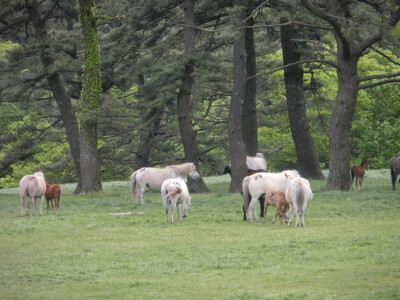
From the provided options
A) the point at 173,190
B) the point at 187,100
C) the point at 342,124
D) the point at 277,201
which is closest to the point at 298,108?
the point at 187,100

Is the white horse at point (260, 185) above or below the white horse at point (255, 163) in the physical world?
below

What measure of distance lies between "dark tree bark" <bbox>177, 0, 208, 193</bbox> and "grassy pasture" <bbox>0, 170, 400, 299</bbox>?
10.0 m

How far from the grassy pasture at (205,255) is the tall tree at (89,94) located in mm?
9521

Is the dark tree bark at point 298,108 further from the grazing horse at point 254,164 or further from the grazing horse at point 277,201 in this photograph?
the grazing horse at point 277,201

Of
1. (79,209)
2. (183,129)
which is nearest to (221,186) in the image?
(183,129)

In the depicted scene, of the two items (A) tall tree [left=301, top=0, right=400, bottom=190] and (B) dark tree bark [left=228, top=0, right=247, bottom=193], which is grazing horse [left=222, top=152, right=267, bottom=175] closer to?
(B) dark tree bark [left=228, top=0, right=247, bottom=193]

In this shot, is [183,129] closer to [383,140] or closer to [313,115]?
[313,115]

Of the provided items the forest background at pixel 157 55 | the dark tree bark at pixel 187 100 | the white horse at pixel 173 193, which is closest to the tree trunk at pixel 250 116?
the forest background at pixel 157 55

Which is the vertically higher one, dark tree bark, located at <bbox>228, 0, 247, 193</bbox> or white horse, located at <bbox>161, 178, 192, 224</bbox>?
dark tree bark, located at <bbox>228, 0, 247, 193</bbox>

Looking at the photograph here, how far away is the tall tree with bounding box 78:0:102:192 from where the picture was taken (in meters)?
32.5

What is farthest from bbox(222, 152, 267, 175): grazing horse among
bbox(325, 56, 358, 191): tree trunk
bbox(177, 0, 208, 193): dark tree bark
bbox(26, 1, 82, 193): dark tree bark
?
bbox(26, 1, 82, 193): dark tree bark

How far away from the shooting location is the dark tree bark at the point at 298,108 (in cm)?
3606

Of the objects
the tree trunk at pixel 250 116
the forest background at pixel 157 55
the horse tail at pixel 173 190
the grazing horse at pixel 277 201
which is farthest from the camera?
the tree trunk at pixel 250 116

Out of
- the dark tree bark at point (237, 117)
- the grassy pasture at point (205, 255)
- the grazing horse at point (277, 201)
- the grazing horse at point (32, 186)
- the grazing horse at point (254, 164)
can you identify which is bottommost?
the grassy pasture at point (205, 255)
